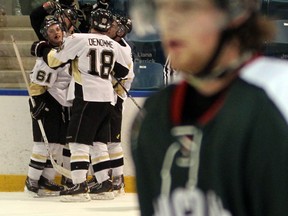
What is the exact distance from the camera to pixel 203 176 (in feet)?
3.72

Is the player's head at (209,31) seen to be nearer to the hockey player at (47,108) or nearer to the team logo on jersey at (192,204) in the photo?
the team logo on jersey at (192,204)

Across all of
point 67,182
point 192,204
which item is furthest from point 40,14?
point 192,204

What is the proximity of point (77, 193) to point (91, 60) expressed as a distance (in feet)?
3.04

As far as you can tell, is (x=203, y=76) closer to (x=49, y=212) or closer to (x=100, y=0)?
(x=49, y=212)

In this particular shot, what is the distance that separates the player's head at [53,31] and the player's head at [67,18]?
15 cm

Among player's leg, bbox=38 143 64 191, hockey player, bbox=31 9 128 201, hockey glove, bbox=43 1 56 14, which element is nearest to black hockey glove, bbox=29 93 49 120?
player's leg, bbox=38 143 64 191

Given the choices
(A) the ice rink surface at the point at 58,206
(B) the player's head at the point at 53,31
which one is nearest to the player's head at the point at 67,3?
(B) the player's head at the point at 53,31

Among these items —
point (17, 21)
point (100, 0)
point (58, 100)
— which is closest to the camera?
point (58, 100)

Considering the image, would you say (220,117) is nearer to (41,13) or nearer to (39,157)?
(39,157)

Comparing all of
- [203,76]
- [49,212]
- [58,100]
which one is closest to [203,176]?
[203,76]

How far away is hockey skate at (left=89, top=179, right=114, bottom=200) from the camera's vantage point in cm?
605

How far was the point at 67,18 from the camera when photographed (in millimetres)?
6289

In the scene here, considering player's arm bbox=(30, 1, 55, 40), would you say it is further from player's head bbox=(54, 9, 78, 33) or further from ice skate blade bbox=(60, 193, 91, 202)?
ice skate blade bbox=(60, 193, 91, 202)

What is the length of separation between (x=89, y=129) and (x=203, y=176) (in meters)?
4.66
